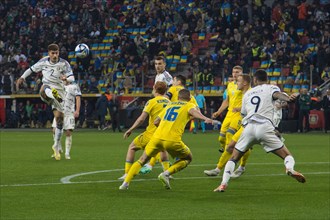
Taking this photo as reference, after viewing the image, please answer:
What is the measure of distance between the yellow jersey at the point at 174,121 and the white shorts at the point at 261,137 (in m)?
1.09

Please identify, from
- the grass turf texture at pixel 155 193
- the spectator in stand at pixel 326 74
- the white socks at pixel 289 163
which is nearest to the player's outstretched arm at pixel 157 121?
the grass turf texture at pixel 155 193

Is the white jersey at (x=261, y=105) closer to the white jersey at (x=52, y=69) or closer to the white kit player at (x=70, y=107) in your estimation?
the white jersey at (x=52, y=69)

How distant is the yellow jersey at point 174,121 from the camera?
14.9 m

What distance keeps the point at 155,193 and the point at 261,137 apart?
6.74 feet

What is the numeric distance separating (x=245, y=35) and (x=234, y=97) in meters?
25.8

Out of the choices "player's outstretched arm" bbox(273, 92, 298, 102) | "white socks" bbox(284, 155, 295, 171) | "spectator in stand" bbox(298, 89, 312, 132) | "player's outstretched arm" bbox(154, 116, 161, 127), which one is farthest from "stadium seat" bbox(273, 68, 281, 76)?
"white socks" bbox(284, 155, 295, 171)

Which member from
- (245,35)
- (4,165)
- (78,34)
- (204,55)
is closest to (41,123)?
(78,34)

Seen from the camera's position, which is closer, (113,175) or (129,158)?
(129,158)

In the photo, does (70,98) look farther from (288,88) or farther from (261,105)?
(288,88)

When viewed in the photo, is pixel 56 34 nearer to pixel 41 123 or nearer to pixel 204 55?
pixel 41 123

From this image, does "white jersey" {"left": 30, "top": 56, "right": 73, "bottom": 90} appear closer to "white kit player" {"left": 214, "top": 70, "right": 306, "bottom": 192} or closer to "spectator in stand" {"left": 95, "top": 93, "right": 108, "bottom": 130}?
"white kit player" {"left": 214, "top": 70, "right": 306, "bottom": 192}

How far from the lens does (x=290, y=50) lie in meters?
42.2

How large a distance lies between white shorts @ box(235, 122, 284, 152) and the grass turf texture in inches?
32.6

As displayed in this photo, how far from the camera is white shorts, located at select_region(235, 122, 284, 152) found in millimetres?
14469
